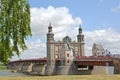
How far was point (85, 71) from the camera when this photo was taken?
147875 millimetres

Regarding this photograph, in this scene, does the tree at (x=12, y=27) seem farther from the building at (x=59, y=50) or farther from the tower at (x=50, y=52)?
the tower at (x=50, y=52)

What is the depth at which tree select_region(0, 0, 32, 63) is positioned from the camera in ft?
145

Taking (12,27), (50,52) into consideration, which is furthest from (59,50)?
(12,27)

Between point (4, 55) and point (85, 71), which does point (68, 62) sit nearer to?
point (85, 71)

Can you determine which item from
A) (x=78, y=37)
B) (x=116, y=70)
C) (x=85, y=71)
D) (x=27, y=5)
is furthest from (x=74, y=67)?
(x=27, y=5)

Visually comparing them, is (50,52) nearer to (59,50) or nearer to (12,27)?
(59,50)

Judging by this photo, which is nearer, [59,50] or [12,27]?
[12,27]

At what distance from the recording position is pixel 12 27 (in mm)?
44875

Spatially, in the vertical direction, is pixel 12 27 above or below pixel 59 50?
below

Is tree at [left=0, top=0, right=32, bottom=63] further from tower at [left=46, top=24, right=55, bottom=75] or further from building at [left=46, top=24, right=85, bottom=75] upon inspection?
tower at [left=46, top=24, right=55, bottom=75]

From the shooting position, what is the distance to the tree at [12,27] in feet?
145

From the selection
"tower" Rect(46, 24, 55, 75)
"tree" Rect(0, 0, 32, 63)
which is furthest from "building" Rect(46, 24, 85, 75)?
"tree" Rect(0, 0, 32, 63)

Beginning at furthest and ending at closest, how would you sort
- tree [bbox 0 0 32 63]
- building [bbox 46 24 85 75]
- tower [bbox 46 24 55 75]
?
tower [bbox 46 24 55 75] → building [bbox 46 24 85 75] → tree [bbox 0 0 32 63]

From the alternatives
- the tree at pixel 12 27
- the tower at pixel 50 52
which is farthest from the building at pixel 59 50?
the tree at pixel 12 27
